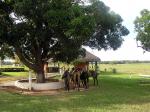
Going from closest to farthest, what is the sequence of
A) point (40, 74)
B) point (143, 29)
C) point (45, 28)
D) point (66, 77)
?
1. point (66, 77)
2. point (45, 28)
3. point (40, 74)
4. point (143, 29)

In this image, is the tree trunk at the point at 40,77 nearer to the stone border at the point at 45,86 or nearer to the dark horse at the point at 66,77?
the stone border at the point at 45,86

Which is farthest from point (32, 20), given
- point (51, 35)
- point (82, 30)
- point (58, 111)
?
point (58, 111)

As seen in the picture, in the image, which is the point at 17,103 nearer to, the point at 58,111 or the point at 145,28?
the point at 58,111

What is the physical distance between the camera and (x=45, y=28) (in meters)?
33.7

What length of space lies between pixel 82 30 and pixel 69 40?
2616mm

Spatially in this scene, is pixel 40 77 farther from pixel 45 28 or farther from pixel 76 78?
pixel 45 28

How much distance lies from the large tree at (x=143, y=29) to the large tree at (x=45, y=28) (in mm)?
7967

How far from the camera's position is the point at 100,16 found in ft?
139

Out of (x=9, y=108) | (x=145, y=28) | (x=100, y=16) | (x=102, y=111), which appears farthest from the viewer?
(x=145, y=28)

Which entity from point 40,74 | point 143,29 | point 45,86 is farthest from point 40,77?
point 143,29

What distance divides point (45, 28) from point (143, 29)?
1600cm

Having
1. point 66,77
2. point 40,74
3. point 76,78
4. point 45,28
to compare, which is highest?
point 45,28

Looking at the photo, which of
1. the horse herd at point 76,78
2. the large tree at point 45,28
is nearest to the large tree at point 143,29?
the large tree at point 45,28

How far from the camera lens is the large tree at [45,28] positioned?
31.2m
